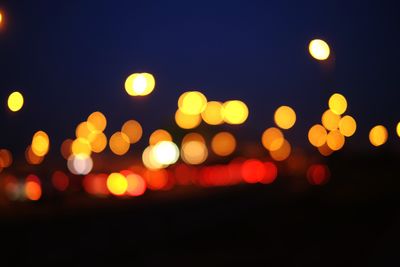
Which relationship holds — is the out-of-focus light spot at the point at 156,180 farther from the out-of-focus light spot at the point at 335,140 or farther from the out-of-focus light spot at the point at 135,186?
the out-of-focus light spot at the point at 335,140

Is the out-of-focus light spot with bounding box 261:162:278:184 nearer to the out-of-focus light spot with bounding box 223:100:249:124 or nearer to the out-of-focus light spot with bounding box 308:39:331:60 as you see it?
the out-of-focus light spot with bounding box 223:100:249:124

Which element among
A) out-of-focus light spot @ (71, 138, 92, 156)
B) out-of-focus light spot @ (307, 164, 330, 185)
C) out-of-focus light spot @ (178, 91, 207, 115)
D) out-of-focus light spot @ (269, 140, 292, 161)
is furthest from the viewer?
out-of-focus light spot @ (269, 140, 292, 161)

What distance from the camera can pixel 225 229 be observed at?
21.8 m

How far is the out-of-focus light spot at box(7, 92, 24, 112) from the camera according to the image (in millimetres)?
14695

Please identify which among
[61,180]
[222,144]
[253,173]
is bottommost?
[61,180]

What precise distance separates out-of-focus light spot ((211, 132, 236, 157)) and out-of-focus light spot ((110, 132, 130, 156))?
84.5 ft

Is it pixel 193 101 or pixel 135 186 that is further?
pixel 193 101

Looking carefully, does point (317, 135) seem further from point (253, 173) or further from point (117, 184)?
point (117, 184)

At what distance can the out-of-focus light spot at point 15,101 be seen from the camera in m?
14.7

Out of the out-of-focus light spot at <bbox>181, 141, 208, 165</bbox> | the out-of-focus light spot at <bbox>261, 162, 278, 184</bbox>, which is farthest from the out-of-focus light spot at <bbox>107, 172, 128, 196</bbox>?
the out-of-focus light spot at <bbox>181, 141, 208, 165</bbox>

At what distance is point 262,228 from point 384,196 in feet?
29.4

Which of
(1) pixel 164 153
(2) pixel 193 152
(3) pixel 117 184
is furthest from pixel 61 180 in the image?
(2) pixel 193 152

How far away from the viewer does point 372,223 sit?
2061cm

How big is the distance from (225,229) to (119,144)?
62.2 metres
